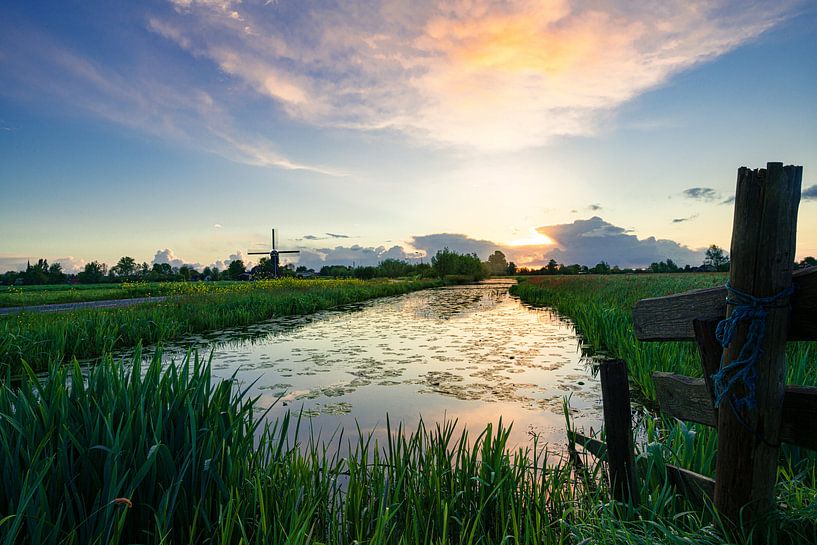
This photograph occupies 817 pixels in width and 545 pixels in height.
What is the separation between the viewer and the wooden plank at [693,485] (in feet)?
6.26

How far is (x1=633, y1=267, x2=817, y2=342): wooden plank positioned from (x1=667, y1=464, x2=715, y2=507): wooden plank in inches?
26.7

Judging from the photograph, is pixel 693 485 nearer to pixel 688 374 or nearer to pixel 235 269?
pixel 688 374

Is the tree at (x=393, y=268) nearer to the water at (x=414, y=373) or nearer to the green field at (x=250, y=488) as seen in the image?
the water at (x=414, y=373)

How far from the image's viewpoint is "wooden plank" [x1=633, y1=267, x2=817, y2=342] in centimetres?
149

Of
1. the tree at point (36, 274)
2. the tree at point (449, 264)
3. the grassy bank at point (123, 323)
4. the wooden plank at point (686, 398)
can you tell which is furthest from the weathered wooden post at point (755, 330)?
the tree at point (36, 274)

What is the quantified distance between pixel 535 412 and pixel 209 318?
9780mm

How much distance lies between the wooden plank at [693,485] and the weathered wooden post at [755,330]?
0.85 feet

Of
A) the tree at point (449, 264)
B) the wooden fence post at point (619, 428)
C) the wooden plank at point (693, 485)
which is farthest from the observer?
the tree at point (449, 264)

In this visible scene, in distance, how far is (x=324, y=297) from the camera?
19.8m

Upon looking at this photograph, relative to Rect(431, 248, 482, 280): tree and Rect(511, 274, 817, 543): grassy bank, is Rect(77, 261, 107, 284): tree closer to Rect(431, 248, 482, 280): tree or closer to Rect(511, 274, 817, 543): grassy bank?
Rect(431, 248, 482, 280): tree

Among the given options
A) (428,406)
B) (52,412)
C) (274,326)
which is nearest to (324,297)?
(274,326)

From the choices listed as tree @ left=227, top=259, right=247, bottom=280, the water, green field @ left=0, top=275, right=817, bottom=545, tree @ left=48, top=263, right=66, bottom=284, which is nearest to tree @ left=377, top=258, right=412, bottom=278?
tree @ left=227, top=259, right=247, bottom=280

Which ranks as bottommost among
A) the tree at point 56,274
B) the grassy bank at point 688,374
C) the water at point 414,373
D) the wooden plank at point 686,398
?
the water at point 414,373

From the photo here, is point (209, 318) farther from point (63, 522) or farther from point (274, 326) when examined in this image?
point (63, 522)
